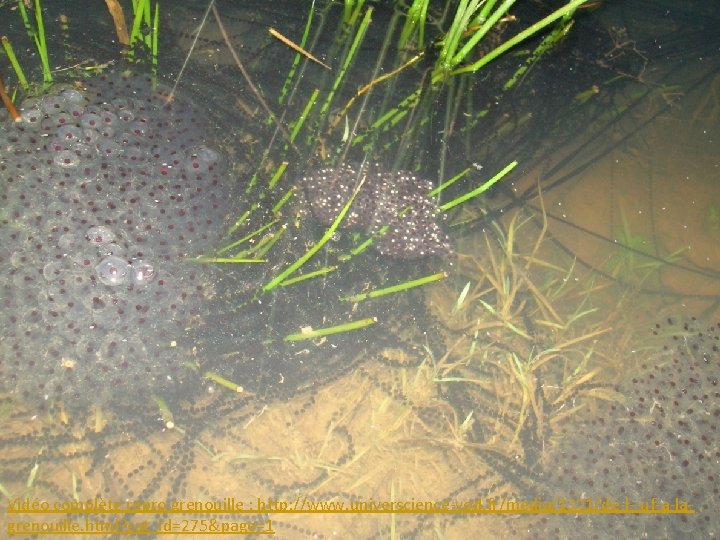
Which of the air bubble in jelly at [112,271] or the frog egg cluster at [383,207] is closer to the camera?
the air bubble in jelly at [112,271]

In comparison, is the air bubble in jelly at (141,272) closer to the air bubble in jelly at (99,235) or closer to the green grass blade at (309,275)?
the air bubble in jelly at (99,235)

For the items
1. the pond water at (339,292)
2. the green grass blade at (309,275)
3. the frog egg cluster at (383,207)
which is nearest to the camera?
the pond water at (339,292)

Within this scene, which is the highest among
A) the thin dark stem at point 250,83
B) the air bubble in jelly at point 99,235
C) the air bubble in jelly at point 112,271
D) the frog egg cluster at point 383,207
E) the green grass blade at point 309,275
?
the thin dark stem at point 250,83

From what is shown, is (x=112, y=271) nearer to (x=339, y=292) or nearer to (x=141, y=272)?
(x=141, y=272)

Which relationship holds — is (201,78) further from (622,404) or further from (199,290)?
(622,404)

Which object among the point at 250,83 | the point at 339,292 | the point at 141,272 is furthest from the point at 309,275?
the point at 250,83

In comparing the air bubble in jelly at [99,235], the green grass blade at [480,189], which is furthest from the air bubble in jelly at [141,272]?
the green grass blade at [480,189]

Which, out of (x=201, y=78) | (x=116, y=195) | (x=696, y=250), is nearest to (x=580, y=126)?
(x=696, y=250)

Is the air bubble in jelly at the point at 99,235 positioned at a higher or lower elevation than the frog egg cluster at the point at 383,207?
lower
